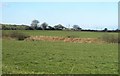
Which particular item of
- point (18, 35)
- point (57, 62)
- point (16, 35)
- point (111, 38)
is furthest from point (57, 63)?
point (18, 35)

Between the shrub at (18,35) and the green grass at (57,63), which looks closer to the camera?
the green grass at (57,63)

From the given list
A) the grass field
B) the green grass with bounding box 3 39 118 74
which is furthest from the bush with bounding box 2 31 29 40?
the green grass with bounding box 3 39 118 74

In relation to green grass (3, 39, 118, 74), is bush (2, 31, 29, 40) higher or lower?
lower

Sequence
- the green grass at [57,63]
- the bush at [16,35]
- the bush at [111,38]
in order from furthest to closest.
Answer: the bush at [16,35] → the bush at [111,38] → the green grass at [57,63]

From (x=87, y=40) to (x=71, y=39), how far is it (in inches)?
234

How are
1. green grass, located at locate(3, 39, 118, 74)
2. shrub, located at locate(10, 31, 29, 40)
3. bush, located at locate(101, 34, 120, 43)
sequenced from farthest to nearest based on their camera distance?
1. shrub, located at locate(10, 31, 29, 40)
2. bush, located at locate(101, 34, 120, 43)
3. green grass, located at locate(3, 39, 118, 74)

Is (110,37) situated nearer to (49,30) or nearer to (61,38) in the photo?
(61,38)

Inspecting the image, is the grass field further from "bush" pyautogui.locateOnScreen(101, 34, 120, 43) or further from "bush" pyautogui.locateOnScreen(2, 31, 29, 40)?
"bush" pyautogui.locateOnScreen(2, 31, 29, 40)

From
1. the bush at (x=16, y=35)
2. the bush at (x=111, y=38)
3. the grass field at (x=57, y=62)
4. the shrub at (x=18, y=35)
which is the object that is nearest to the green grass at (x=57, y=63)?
the grass field at (x=57, y=62)

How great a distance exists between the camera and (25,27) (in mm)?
80562

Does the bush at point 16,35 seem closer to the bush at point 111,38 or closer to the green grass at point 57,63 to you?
the bush at point 111,38

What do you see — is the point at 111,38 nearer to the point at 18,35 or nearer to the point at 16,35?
the point at 18,35

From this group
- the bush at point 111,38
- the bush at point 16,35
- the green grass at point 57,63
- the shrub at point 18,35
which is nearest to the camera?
the green grass at point 57,63

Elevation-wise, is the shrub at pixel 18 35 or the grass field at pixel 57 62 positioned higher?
the grass field at pixel 57 62
